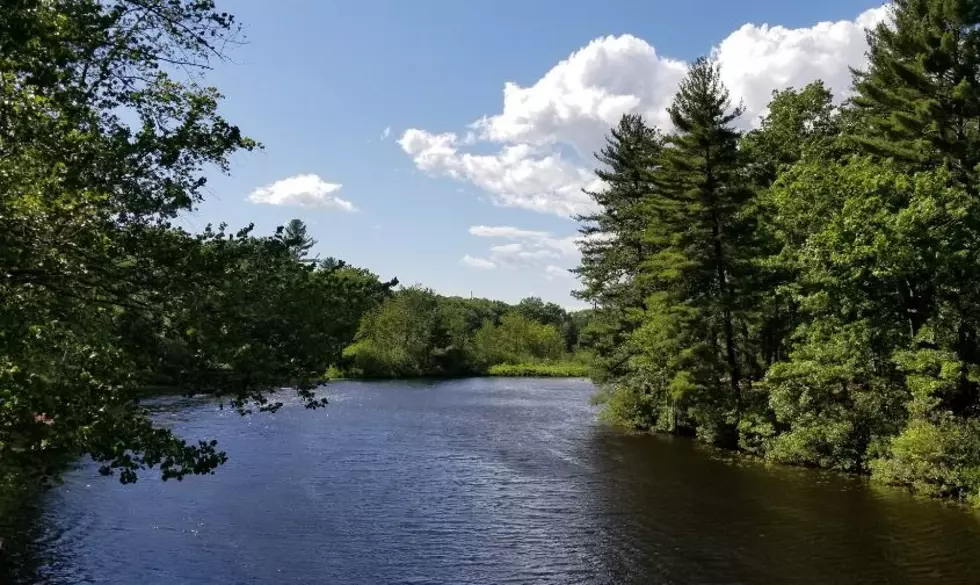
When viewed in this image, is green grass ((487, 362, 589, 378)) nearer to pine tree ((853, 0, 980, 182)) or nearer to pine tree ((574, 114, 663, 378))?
pine tree ((574, 114, 663, 378))

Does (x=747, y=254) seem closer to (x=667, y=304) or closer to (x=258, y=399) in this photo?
(x=667, y=304)

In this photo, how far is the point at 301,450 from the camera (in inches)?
1084

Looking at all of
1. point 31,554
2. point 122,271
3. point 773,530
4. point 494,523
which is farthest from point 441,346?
point 122,271

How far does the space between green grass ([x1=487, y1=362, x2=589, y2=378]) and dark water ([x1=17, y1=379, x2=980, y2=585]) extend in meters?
56.8

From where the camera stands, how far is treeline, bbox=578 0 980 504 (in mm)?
21016

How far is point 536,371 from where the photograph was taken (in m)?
86.8

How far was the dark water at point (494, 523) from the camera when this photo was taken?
14031 millimetres

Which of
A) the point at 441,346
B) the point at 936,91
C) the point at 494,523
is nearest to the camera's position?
the point at 494,523

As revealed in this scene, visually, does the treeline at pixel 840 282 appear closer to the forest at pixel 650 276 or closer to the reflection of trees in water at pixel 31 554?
the forest at pixel 650 276

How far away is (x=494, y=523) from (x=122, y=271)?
12.2 metres

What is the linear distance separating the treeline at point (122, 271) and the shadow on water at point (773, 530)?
9233 millimetres

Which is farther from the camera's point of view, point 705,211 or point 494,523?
point 705,211

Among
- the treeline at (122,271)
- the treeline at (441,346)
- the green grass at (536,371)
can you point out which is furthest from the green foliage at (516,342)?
the treeline at (122,271)

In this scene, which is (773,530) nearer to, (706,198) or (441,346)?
(706,198)
